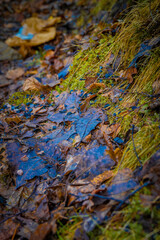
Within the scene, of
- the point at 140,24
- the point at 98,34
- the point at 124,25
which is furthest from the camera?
the point at 98,34

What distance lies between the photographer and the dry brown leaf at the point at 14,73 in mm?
3311

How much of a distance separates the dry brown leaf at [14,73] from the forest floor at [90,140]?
0.23 meters

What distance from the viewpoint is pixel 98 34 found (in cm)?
259

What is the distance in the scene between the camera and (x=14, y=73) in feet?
11.0

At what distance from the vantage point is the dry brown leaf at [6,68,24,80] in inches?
130

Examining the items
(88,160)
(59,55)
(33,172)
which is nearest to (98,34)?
(59,55)

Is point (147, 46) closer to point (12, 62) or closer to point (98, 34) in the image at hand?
point (98, 34)

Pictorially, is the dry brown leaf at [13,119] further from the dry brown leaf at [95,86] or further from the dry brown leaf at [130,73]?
the dry brown leaf at [130,73]

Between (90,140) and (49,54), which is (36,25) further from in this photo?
(90,140)

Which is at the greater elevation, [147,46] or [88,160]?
[147,46]

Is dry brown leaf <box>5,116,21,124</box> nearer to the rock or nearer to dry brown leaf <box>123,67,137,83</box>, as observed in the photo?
dry brown leaf <box>123,67,137,83</box>

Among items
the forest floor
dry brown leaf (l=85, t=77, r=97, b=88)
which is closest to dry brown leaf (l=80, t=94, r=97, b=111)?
Result: the forest floor

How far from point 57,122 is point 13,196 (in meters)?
0.94

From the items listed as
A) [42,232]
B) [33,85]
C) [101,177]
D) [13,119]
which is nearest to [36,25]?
[33,85]
